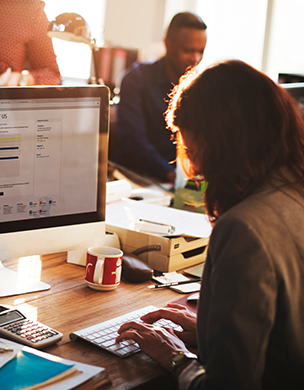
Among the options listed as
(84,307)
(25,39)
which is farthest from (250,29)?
(84,307)

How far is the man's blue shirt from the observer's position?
2906 mm

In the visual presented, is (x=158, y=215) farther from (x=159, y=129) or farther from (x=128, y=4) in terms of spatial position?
(x=128, y=4)

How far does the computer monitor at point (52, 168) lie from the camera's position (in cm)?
101

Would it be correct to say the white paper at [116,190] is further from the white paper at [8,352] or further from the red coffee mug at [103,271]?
the white paper at [8,352]

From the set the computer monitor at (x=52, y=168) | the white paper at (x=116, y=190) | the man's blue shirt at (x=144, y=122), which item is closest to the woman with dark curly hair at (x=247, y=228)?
the computer monitor at (x=52, y=168)

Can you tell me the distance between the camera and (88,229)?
3.86 feet

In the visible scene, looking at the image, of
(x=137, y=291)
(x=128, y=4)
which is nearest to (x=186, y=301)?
(x=137, y=291)

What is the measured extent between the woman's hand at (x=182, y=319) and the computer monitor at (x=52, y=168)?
31 cm

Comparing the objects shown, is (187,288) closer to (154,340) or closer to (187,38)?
(154,340)

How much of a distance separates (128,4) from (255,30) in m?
1.28

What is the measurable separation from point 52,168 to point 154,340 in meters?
0.47

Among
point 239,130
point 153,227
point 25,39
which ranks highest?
point 25,39

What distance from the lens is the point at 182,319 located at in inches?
37.6

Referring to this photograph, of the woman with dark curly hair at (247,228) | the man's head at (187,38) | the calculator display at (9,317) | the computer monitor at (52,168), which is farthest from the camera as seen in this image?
the man's head at (187,38)
